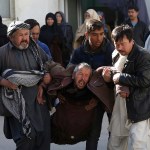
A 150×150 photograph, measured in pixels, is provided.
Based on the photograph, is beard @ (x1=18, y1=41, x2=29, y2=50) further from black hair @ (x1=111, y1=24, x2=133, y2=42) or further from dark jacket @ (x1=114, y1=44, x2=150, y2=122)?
dark jacket @ (x1=114, y1=44, x2=150, y2=122)

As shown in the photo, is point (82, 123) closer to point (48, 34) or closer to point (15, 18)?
point (48, 34)

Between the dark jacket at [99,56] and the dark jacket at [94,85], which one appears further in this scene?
the dark jacket at [99,56]

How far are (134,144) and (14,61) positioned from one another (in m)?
1.39

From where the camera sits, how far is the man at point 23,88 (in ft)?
16.5

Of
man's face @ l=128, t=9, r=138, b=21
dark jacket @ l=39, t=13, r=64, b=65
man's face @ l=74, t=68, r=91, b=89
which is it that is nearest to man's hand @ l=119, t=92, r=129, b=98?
man's face @ l=74, t=68, r=91, b=89

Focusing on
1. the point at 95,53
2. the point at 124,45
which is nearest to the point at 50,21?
the point at 95,53

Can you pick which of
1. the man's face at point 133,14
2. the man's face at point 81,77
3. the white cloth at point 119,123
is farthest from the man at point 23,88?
the man's face at point 133,14

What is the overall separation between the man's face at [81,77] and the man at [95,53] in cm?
34

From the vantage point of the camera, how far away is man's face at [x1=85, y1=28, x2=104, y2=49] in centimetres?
531

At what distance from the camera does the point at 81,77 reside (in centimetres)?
505

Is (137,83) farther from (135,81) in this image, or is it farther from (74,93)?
(74,93)

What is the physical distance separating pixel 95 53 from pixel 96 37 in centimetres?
19

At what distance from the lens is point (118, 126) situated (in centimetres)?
514

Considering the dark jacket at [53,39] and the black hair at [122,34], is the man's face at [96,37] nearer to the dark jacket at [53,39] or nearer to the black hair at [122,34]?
the black hair at [122,34]
